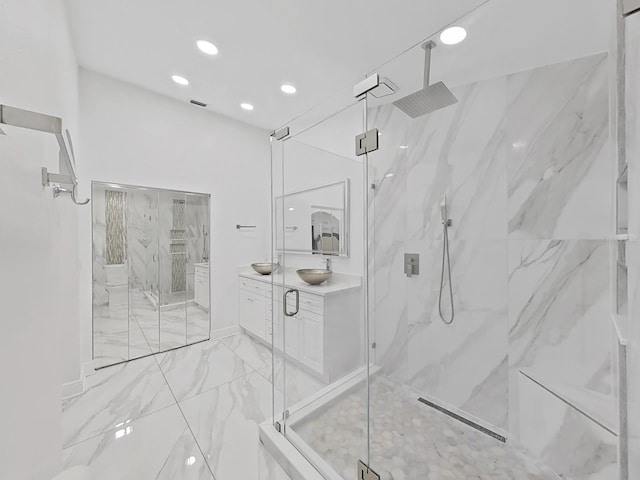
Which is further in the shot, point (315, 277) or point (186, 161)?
point (186, 161)

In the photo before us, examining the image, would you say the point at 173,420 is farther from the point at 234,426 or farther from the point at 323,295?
the point at 323,295

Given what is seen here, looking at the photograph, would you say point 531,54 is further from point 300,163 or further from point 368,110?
point 300,163

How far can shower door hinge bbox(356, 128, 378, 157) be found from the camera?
1.42 meters

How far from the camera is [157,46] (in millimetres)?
Answer: 2225

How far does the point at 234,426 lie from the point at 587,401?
2.25m

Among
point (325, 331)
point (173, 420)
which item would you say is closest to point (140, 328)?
point (173, 420)

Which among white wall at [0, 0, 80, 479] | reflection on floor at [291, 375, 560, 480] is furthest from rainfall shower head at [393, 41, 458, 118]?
reflection on floor at [291, 375, 560, 480]

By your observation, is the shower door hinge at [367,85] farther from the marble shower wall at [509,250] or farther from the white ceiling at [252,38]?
the white ceiling at [252,38]

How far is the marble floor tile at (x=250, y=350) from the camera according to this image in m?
2.85

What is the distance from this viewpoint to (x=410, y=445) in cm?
172

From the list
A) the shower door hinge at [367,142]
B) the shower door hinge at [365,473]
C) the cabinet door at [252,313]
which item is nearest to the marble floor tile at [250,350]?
the cabinet door at [252,313]

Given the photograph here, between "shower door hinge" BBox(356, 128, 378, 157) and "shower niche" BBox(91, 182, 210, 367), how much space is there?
2.60 meters

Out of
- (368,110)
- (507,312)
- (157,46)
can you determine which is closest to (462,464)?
(507,312)

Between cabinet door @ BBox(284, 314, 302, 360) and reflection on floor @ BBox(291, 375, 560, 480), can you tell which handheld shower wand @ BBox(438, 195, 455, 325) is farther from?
cabinet door @ BBox(284, 314, 302, 360)
